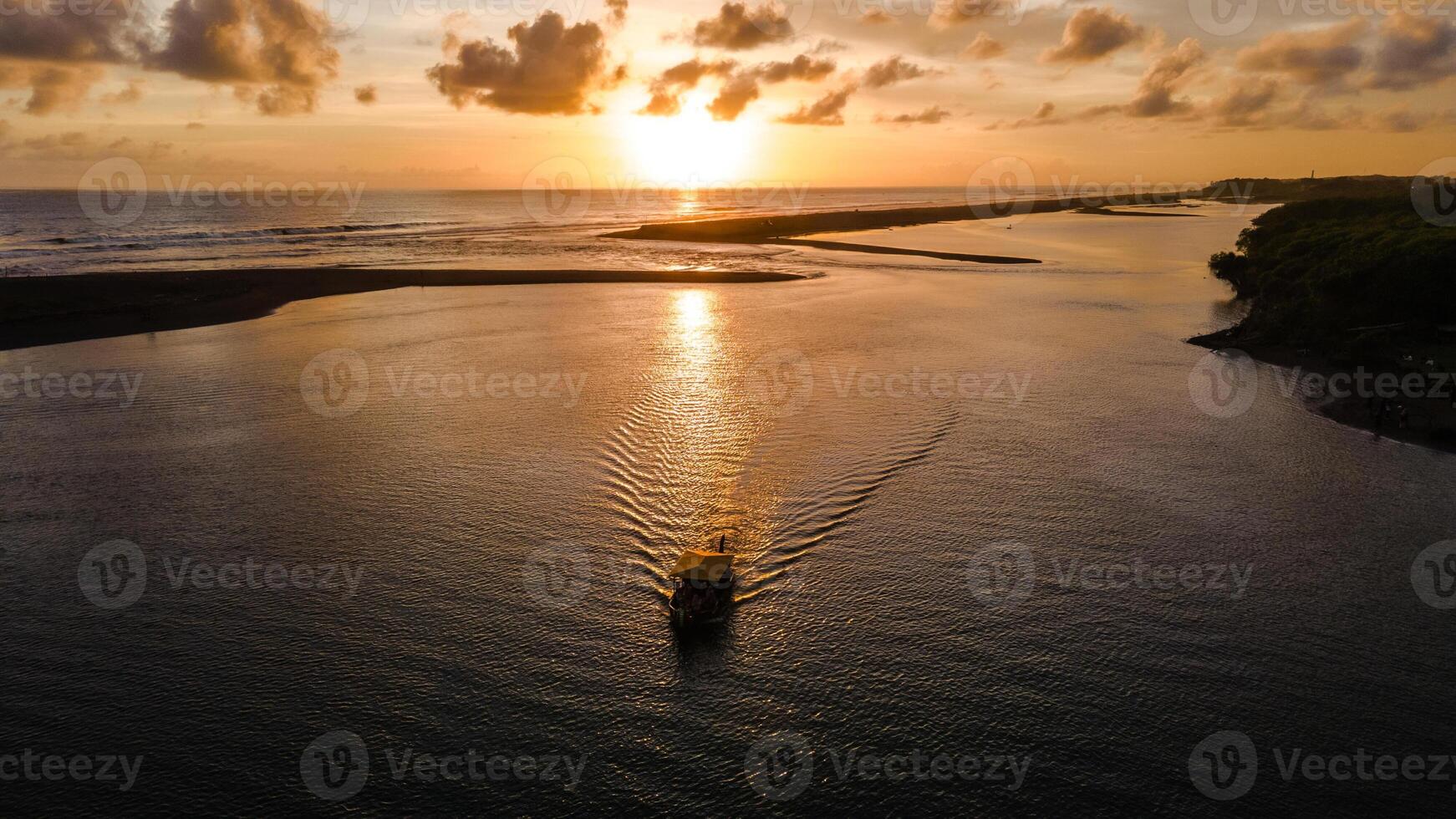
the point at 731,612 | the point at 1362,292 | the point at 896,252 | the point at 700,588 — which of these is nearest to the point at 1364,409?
the point at 1362,292

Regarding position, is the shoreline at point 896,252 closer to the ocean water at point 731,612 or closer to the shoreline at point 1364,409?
the shoreline at point 1364,409

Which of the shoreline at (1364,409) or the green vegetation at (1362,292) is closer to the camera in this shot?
the shoreline at (1364,409)

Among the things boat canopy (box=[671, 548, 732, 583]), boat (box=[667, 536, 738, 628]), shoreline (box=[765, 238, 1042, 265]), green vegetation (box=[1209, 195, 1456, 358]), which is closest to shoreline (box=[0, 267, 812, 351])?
shoreline (box=[765, 238, 1042, 265])

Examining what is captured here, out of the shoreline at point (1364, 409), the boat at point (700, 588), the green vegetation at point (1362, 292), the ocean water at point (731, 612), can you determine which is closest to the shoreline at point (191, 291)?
the ocean water at point (731, 612)

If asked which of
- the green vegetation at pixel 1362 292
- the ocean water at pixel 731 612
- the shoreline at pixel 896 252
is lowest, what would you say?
the ocean water at pixel 731 612

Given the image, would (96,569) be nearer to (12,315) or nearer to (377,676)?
(377,676)

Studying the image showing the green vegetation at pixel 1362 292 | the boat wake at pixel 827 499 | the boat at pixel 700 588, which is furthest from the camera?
the green vegetation at pixel 1362 292

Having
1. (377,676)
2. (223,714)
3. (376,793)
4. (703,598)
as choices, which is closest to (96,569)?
(223,714)
